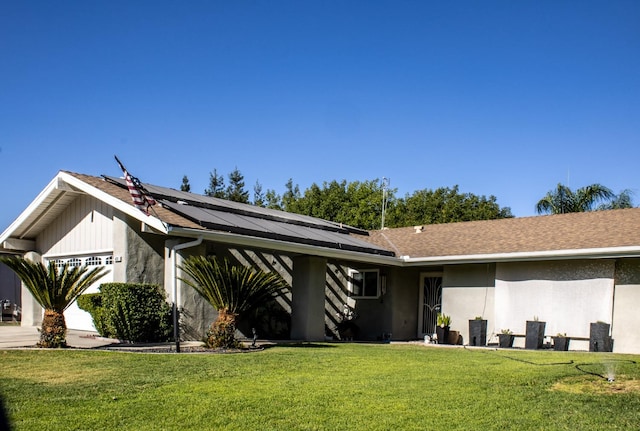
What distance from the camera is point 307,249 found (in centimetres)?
1677

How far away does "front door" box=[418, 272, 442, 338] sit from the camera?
21.2 metres

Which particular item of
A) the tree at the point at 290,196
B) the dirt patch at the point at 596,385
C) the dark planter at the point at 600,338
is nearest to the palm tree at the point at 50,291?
the dirt patch at the point at 596,385

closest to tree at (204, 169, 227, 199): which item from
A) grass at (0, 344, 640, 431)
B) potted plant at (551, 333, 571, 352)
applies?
potted plant at (551, 333, 571, 352)

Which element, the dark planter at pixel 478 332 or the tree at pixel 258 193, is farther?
the tree at pixel 258 193

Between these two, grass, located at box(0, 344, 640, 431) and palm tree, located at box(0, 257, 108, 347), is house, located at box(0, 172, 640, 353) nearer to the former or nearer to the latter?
palm tree, located at box(0, 257, 108, 347)

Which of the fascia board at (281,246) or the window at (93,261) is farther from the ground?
the fascia board at (281,246)

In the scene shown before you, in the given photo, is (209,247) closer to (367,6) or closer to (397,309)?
(397,309)

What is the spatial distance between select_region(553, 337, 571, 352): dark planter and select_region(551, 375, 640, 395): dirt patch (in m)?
7.30

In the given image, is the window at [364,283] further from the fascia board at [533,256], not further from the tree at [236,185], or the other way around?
the tree at [236,185]

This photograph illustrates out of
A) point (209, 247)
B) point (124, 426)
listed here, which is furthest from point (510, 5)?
point (124, 426)

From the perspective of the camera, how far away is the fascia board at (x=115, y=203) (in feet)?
45.6

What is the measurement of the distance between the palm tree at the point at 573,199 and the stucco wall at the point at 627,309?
16.8 meters

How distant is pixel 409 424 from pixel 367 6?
16074mm

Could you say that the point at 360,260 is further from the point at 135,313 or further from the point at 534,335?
the point at 135,313
